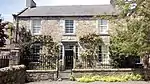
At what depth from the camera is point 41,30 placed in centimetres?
3156

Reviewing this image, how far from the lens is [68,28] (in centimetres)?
3127

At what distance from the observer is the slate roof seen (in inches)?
1248

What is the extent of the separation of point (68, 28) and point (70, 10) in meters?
2.90

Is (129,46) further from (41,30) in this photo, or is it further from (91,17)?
(41,30)

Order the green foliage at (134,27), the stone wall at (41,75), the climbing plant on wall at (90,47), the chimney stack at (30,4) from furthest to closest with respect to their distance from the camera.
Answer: the chimney stack at (30,4) < the climbing plant on wall at (90,47) < the stone wall at (41,75) < the green foliage at (134,27)

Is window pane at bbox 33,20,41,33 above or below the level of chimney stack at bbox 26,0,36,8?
below

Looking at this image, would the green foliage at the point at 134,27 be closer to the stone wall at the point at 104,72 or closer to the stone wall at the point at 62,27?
the stone wall at the point at 104,72

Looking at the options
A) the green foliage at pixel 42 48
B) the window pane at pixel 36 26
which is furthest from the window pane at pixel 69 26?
the window pane at pixel 36 26

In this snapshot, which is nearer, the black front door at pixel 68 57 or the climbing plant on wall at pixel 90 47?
the climbing plant on wall at pixel 90 47

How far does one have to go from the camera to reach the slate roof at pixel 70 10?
31703mm

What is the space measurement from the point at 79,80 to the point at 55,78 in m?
2.07

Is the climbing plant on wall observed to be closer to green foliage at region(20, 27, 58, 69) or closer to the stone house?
the stone house

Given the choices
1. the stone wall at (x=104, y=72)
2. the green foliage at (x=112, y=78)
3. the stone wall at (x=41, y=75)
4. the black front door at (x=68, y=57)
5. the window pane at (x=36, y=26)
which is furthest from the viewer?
the window pane at (x=36, y=26)

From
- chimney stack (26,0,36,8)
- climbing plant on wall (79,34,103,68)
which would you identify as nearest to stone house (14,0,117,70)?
climbing plant on wall (79,34,103,68)
